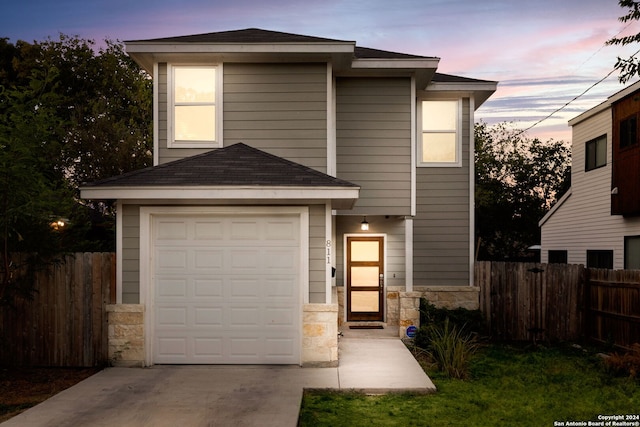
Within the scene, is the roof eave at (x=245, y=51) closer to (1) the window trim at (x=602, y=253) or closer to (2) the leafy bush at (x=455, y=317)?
(2) the leafy bush at (x=455, y=317)

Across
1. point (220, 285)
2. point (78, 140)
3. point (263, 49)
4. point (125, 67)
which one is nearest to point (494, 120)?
point (125, 67)

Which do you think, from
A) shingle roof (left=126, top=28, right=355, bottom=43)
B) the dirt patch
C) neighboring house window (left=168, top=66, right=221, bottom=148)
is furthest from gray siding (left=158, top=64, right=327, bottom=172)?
the dirt patch

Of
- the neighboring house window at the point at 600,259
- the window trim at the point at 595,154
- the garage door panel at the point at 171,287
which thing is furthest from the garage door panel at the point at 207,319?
the window trim at the point at 595,154

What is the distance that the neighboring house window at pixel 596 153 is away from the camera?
18016mm

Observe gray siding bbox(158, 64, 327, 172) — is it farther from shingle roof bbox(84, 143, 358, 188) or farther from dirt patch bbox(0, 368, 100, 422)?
dirt patch bbox(0, 368, 100, 422)

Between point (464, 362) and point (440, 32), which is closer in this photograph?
point (464, 362)

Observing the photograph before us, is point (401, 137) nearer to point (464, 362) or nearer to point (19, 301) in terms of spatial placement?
point (464, 362)

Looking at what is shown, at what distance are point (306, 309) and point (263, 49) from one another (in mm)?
5002

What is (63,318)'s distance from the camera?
9.30 m

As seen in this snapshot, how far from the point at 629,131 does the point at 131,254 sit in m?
13.8

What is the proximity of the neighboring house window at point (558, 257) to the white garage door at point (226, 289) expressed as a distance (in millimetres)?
15165

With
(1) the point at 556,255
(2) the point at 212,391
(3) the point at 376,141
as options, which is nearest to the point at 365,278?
(3) the point at 376,141

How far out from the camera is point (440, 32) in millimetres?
18969

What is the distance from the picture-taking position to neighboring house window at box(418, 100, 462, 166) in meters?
13.5
